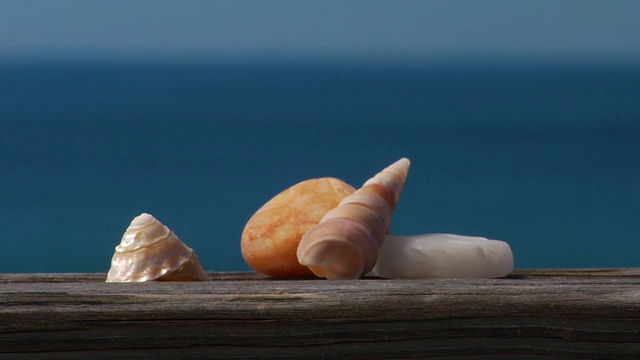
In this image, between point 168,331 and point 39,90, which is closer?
point 168,331

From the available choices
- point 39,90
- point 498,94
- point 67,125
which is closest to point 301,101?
point 498,94

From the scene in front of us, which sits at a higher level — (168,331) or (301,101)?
(301,101)

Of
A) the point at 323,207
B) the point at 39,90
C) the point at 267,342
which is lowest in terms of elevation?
the point at 267,342

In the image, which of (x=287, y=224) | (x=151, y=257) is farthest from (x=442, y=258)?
(x=151, y=257)

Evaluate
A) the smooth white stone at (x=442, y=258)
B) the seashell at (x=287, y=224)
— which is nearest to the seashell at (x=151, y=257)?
the seashell at (x=287, y=224)

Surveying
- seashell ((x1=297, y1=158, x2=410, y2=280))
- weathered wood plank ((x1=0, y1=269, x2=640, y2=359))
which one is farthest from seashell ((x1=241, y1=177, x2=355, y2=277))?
weathered wood plank ((x1=0, y1=269, x2=640, y2=359))

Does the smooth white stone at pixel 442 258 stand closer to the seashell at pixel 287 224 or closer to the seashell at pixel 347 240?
the seashell at pixel 347 240

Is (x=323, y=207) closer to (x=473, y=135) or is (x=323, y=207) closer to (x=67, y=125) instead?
(x=473, y=135)
